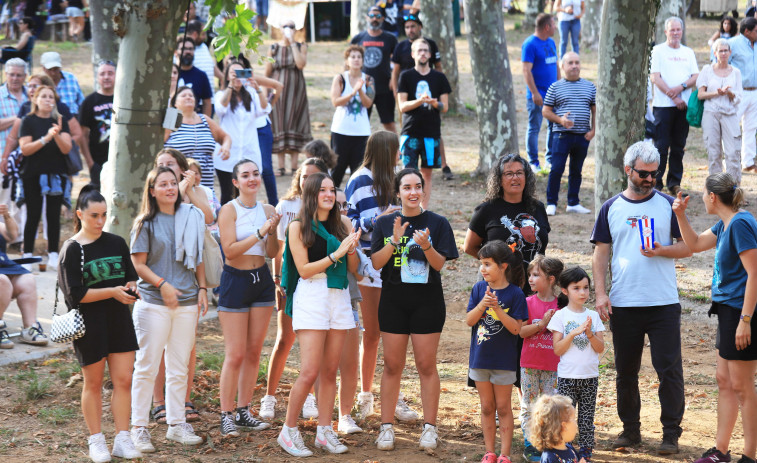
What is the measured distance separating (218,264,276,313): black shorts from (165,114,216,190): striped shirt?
273 centimetres

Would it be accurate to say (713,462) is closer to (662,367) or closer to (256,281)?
(662,367)

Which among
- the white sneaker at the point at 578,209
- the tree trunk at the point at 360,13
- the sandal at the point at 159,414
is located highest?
the tree trunk at the point at 360,13

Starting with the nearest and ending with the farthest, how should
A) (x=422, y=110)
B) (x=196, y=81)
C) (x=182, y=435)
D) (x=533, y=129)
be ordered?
(x=182, y=435), (x=196, y=81), (x=422, y=110), (x=533, y=129)

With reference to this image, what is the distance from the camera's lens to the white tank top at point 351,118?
1136 centimetres

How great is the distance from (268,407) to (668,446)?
9.37 ft

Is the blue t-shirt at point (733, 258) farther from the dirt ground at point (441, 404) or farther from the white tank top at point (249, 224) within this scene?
the white tank top at point (249, 224)

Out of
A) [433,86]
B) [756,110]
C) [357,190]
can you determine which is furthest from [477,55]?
[357,190]

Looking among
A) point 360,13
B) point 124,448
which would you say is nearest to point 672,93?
point 360,13

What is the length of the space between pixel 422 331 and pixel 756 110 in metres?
8.55

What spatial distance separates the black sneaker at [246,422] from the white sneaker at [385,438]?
905 millimetres

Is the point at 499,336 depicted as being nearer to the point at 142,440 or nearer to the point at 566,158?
the point at 142,440

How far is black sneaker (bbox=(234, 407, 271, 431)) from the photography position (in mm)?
6555

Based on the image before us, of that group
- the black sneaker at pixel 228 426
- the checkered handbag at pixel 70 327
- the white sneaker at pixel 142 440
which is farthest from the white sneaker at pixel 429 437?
the checkered handbag at pixel 70 327

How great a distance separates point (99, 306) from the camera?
19.1ft
